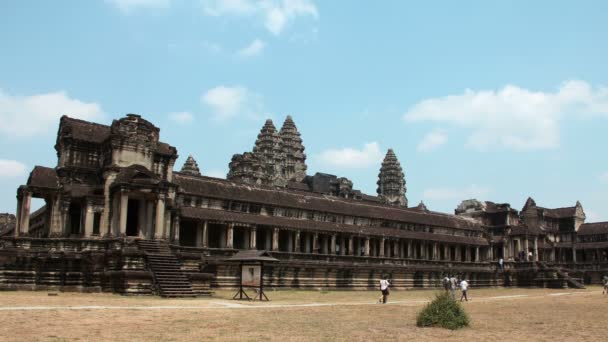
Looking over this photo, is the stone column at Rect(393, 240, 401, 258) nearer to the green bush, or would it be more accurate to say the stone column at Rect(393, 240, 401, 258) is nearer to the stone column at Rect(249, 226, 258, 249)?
the stone column at Rect(249, 226, 258, 249)

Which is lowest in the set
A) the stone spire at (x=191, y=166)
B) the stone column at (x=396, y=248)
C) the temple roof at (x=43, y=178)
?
the stone column at (x=396, y=248)

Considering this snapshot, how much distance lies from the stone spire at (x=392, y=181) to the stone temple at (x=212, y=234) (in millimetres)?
45934

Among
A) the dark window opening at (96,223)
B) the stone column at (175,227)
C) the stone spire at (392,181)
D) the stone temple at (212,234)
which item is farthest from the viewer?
the stone spire at (392,181)

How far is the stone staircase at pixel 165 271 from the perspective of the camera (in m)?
34.2

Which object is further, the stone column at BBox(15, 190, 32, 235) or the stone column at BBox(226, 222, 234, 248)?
the stone column at BBox(226, 222, 234, 248)

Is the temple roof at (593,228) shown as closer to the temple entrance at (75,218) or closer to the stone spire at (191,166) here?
the stone spire at (191,166)

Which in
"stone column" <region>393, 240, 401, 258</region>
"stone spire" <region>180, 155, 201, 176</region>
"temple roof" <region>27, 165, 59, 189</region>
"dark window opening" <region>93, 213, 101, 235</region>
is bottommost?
"stone column" <region>393, 240, 401, 258</region>

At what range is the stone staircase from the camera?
112ft

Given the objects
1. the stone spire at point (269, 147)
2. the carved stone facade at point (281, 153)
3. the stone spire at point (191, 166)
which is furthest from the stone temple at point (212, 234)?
the stone spire at point (269, 147)

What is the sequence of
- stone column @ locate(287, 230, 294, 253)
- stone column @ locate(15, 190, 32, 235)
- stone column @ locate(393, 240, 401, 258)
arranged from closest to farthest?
stone column @ locate(15, 190, 32, 235), stone column @ locate(287, 230, 294, 253), stone column @ locate(393, 240, 401, 258)

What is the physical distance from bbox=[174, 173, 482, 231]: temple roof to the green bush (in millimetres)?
31154

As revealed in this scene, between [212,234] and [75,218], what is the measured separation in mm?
14371

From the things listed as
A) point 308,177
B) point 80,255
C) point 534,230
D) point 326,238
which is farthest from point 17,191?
point 308,177

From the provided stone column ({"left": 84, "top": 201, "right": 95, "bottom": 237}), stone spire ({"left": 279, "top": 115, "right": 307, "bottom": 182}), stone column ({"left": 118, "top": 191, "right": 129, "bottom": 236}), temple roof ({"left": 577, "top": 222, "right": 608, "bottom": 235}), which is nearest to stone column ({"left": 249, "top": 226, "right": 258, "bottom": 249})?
stone column ({"left": 118, "top": 191, "right": 129, "bottom": 236})
